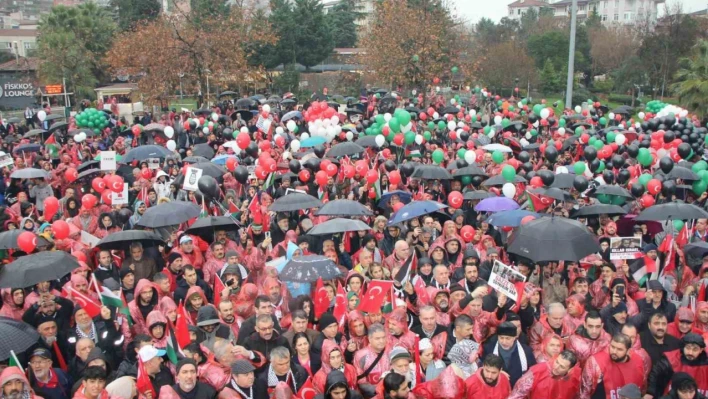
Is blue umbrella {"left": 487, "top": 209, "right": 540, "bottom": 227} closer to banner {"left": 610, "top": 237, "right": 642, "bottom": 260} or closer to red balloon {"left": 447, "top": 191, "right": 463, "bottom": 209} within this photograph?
red balloon {"left": 447, "top": 191, "right": 463, "bottom": 209}

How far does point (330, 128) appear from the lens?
15789 mm

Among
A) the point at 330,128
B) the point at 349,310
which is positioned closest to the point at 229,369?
the point at 349,310

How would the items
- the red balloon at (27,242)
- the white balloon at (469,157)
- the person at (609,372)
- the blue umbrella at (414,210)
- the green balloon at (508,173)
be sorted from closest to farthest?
the person at (609,372) → the red balloon at (27,242) → the blue umbrella at (414,210) → the green balloon at (508,173) → the white balloon at (469,157)

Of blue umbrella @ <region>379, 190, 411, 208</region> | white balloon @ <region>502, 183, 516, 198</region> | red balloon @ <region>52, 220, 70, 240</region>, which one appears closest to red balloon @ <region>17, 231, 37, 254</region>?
red balloon @ <region>52, 220, 70, 240</region>

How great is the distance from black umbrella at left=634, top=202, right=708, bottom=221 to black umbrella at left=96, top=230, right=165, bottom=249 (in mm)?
6106

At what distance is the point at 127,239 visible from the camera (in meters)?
8.02

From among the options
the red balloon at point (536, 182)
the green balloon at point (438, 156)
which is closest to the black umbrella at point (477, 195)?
the red balloon at point (536, 182)

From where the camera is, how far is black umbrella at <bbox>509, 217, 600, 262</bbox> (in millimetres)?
6902

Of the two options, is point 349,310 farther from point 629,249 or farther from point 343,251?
point 629,249

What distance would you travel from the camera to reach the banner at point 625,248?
24.5 ft

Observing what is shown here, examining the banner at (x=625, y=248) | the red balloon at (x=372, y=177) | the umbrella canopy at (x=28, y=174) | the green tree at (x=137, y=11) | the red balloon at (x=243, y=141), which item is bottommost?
the banner at (x=625, y=248)

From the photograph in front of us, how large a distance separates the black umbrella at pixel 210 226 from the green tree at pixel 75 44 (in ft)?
96.0

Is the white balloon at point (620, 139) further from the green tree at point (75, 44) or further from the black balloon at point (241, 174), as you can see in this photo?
the green tree at point (75, 44)

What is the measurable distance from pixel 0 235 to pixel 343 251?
4196mm
